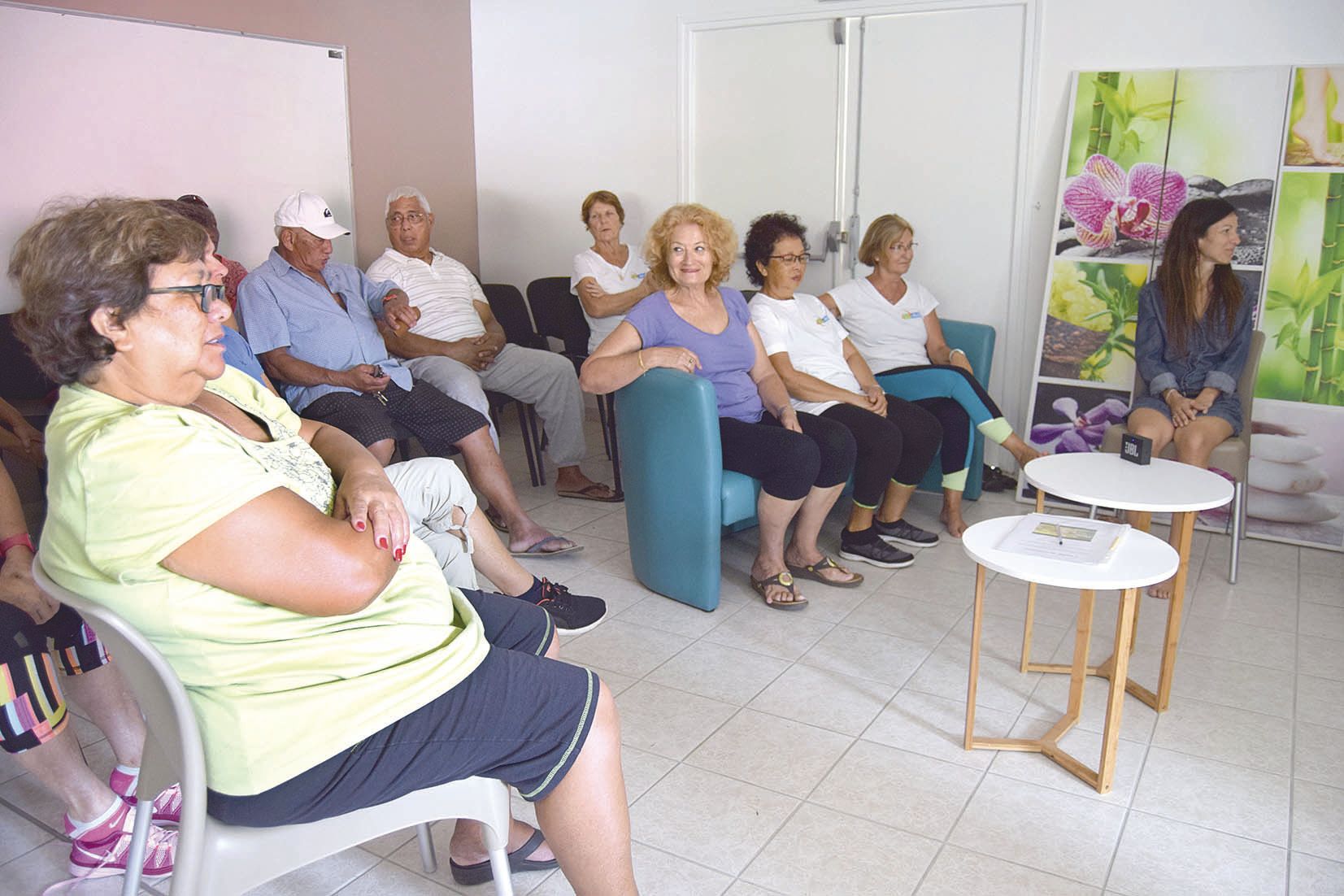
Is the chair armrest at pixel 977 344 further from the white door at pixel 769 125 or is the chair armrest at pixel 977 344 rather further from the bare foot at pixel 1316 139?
the bare foot at pixel 1316 139

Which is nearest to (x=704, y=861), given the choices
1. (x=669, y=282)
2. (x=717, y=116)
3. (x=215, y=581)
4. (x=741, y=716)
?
(x=741, y=716)

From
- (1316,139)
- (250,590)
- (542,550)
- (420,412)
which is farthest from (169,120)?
(1316,139)

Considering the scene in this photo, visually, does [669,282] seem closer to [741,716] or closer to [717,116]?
[741,716]

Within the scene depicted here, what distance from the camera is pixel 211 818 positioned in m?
1.44

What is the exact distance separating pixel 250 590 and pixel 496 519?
109 inches

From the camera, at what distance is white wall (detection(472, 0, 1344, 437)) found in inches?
158

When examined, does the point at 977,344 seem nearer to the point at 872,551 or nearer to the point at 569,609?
the point at 872,551

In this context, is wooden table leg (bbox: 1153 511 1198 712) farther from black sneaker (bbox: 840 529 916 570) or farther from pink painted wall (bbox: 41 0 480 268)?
pink painted wall (bbox: 41 0 480 268)

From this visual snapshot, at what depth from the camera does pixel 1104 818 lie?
7.18ft

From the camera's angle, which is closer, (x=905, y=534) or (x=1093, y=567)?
(x=1093, y=567)

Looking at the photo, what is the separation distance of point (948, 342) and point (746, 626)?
1757 mm

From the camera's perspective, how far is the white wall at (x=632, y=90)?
4004mm

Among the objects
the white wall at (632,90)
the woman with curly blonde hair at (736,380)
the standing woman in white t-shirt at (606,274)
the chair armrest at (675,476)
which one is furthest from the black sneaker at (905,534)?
the standing woman in white t-shirt at (606,274)

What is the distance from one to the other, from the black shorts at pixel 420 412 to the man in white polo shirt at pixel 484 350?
0.45m
